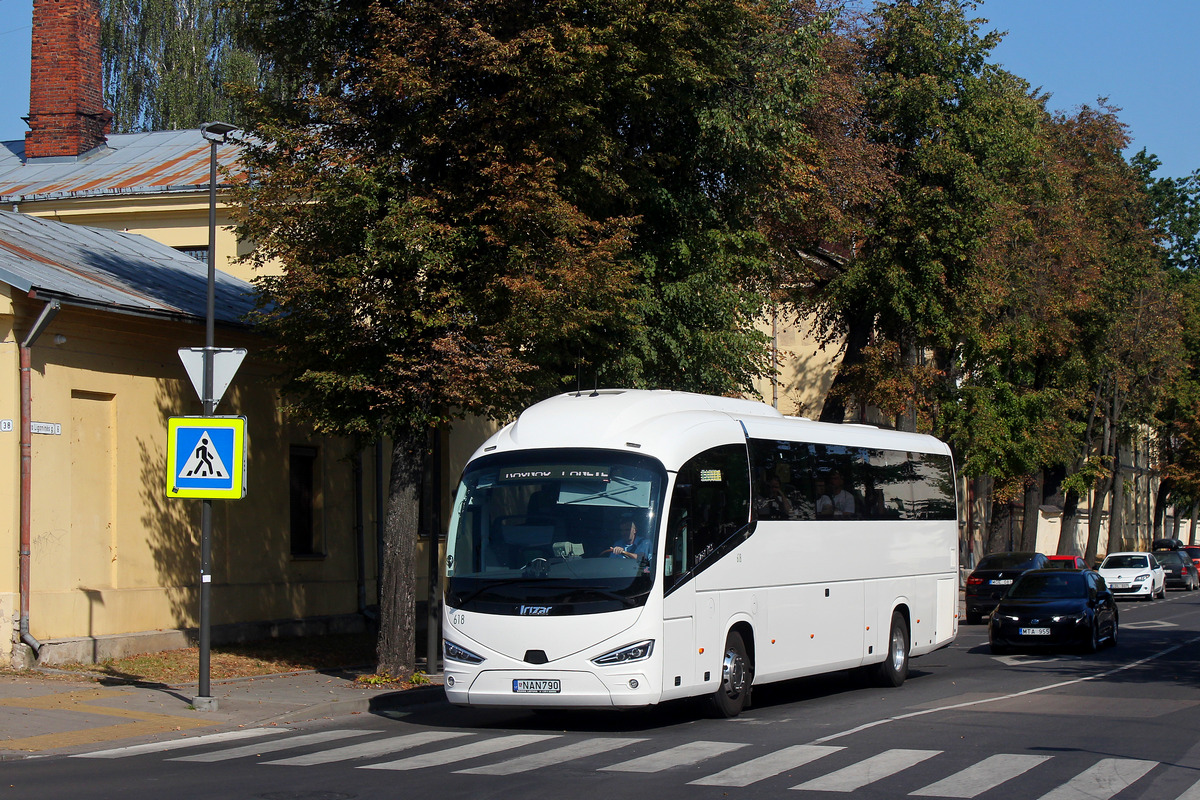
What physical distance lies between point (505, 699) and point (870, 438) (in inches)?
298

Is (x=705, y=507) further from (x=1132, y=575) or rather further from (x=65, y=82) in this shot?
(x=1132, y=575)

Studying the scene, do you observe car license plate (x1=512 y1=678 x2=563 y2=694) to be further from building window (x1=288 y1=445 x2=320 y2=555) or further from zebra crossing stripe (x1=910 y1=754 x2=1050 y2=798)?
building window (x1=288 y1=445 x2=320 y2=555)

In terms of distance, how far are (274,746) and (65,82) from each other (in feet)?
73.7

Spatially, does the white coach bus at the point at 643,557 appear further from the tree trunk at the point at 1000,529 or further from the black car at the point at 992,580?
the tree trunk at the point at 1000,529

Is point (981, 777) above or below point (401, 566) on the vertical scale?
below

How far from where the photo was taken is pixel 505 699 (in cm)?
1210

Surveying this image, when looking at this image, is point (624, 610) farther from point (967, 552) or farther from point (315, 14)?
point (967, 552)

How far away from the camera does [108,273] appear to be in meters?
20.2

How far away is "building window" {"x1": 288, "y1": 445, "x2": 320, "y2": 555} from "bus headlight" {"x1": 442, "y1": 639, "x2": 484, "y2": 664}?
423 inches

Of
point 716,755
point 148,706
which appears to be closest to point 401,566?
point 148,706

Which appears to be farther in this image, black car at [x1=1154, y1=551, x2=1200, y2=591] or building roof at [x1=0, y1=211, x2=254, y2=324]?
black car at [x1=1154, y1=551, x2=1200, y2=591]

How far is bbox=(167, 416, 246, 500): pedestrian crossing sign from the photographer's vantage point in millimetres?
13406

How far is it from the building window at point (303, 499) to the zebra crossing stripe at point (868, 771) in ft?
48.0

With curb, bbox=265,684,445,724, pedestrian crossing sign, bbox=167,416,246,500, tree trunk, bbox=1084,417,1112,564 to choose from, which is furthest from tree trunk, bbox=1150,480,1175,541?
pedestrian crossing sign, bbox=167,416,246,500
